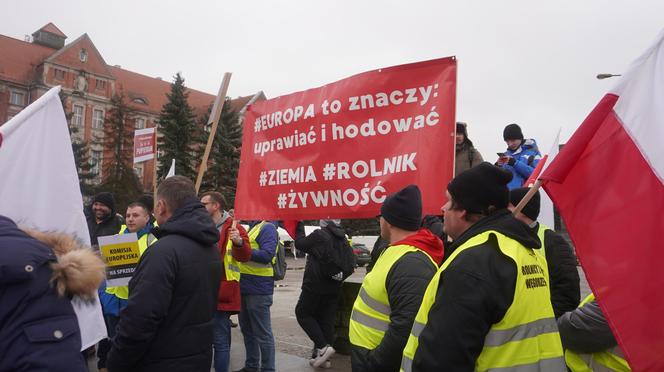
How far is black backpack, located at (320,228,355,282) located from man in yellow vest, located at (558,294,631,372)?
11.7ft

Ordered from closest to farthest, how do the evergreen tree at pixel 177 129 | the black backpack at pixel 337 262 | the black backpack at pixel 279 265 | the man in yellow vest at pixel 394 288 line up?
the man in yellow vest at pixel 394 288 → the black backpack at pixel 337 262 → the black backpack at pixel 279 265 → the evergreen tree at pixel 177 129

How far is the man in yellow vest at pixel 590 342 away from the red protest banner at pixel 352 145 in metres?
1.23

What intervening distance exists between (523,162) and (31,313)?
14.3ft

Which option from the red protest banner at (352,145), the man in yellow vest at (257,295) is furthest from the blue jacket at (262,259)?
the red protest banner at (352,145)

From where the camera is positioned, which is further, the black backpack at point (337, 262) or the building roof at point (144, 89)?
the building roof at point (144, 89)

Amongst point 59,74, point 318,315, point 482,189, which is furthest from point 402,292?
point 59,74

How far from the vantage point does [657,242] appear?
2.31 meters

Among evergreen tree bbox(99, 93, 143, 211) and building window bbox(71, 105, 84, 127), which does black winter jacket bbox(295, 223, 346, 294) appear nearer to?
evergreen tree bbox(99, 93, 143, 211)

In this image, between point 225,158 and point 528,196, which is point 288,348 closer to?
point 528,196

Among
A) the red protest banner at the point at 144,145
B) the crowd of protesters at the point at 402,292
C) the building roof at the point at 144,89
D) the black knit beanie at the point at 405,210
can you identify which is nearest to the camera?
the crowd of protesters at the point at 402,292

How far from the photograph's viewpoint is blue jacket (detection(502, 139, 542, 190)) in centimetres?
511

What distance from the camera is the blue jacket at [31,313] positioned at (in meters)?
1.85

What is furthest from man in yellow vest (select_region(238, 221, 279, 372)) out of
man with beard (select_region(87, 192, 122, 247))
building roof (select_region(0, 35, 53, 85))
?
building roof (select_region(0, 35, 53, 85))

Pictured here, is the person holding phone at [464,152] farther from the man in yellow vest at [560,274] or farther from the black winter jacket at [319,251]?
the black winter jacket at [319,251]
